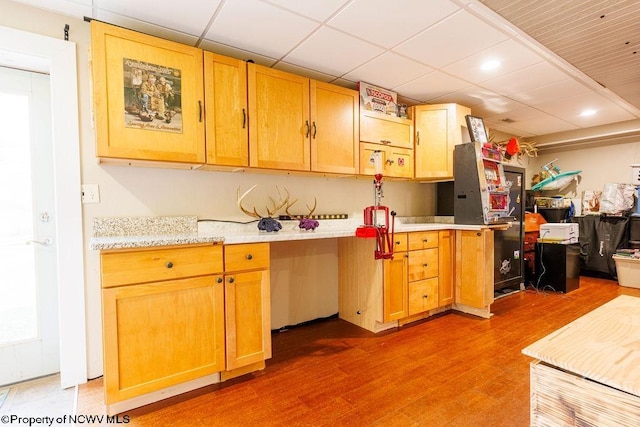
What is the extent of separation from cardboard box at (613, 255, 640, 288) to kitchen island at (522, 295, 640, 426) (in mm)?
4855

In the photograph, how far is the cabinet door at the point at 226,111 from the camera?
86.7 inches

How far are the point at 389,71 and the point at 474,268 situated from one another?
215cm

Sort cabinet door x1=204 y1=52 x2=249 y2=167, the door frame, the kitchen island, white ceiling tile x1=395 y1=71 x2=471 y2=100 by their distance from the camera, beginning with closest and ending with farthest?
1. the kitchen island
2. the door frame
3. cabinet door x1=204 y1=52 x2=249 y2=167
4. white ceiling tile x1=395 y1=71 x2=471 y2=100

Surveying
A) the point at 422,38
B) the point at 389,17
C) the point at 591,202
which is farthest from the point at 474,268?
the point at 591,202

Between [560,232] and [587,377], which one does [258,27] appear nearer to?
[587,377]

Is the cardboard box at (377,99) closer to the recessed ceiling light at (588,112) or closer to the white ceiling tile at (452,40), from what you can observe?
the white ceiling tile at (452,40)

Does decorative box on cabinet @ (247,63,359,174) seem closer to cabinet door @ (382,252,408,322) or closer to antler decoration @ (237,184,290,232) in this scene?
antler decoration @ (237,184,290,232)

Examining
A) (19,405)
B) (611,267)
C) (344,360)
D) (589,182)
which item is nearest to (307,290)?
(344,360)

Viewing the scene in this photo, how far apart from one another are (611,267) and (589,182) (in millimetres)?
1525

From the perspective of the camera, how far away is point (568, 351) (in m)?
0.77

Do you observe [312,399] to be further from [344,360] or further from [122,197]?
[122,197]

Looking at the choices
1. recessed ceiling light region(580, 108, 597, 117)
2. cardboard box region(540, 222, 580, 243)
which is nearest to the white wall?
cardboard box region(540, 222, 580, 243)

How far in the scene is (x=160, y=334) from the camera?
1.80 m

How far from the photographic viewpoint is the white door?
2033 millimetres
